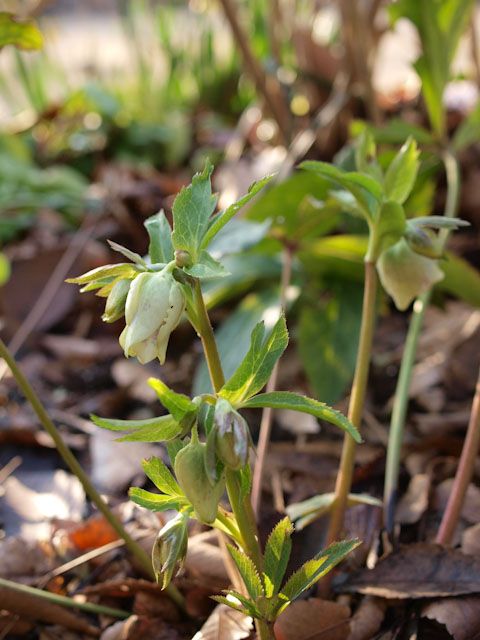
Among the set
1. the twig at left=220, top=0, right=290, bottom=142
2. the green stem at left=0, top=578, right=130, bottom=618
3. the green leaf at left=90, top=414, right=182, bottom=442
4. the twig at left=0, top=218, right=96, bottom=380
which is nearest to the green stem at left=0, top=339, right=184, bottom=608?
the green stem at left=0, top=578, right=130, bottom=618

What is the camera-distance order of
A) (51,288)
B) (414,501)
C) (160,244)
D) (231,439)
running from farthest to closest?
1. (51,288)
2. (414,501)
3. (160,244)
4. (231,439)

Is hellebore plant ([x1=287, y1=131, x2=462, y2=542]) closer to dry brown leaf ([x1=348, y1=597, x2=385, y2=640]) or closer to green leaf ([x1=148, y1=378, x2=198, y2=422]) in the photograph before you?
dry brown leaf ([x1=348, y1=597, x2=385, y2=640])

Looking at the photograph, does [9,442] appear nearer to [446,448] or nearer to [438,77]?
[446,448]

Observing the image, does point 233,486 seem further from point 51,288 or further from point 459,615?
point 51,288

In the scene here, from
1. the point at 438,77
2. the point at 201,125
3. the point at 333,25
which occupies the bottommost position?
the point at 201,125

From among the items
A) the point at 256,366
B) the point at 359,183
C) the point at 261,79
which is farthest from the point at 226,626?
the point at 261,79

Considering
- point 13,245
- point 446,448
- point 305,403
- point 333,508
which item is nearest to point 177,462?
point 305,403
